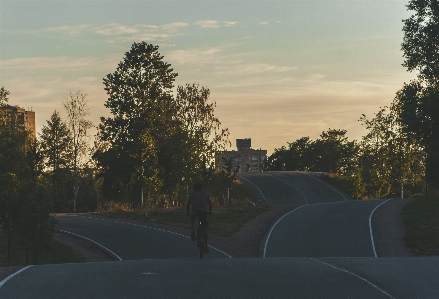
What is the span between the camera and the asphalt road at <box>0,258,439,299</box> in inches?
436

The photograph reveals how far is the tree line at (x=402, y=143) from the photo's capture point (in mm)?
39875

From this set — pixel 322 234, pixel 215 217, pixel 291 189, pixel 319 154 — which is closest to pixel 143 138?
pixel 215 217

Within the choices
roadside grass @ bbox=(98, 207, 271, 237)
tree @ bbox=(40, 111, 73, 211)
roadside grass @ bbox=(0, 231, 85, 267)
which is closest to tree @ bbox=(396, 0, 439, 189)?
roadside grass @ bbox=(98, 207, 271, 237)

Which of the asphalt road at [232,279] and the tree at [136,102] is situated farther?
the tree at [136,102]

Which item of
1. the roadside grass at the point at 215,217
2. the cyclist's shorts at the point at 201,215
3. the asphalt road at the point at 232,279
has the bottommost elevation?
the roadside grass at the point at 215,217

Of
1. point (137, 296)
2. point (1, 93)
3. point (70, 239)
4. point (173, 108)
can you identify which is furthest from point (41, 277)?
point (1, 93)

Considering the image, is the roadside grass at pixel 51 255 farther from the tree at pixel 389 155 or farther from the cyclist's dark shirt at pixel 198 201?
the tree at pixel 389 155

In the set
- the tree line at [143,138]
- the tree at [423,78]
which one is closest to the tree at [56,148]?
the tree line at [143,138]

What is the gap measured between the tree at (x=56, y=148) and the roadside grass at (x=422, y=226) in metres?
43.4

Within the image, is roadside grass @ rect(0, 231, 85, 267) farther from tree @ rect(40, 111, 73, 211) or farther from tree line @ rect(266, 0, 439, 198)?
tree @ rect(40, 111, 73, 211)

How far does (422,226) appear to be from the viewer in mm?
39938

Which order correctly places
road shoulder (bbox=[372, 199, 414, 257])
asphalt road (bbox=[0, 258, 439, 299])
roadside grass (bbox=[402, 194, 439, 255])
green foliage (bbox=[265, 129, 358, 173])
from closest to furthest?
1. asphalt road (bbox=[0, 258, 439, 299])
2. road shoulder (bbox=[372, 199, 414, 257])
3. roadside grass (bbox=[402, 194, 439, 255])
4. green foliage (bbox=[265, 129, 358, 173])

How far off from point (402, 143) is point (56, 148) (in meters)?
39.0

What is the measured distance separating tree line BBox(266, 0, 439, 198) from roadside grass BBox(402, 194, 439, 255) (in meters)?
2.59
